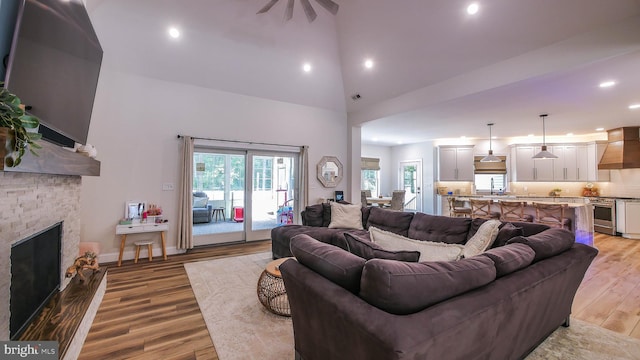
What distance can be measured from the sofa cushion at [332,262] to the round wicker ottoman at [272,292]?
92cm

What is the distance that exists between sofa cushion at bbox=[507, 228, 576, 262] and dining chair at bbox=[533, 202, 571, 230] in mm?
2983

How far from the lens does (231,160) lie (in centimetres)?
533

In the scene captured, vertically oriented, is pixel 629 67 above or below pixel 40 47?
above

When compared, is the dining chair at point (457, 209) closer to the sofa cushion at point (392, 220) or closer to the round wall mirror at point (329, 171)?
the round wall mirror at point (329, 171)

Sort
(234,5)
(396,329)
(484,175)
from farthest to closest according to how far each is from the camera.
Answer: (484,175), (234,5), (396,329)

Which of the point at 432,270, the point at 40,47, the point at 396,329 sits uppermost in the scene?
the point at 40,47

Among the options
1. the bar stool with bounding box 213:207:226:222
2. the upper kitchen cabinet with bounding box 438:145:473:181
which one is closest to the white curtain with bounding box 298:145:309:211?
the bar stool with bounding box 213:207:226:222

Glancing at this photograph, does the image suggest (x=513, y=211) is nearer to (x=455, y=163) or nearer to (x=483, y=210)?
(x=483, y=210)

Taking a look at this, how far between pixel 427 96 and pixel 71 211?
524 cm

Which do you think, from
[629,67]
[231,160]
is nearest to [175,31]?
[231,160]

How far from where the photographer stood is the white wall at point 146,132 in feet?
13.4

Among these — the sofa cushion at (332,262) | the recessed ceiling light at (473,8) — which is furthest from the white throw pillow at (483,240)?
the recessed ceiling light at (473,8)

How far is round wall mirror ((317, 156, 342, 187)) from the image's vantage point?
618cm

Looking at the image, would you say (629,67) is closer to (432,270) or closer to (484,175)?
(432,270)
